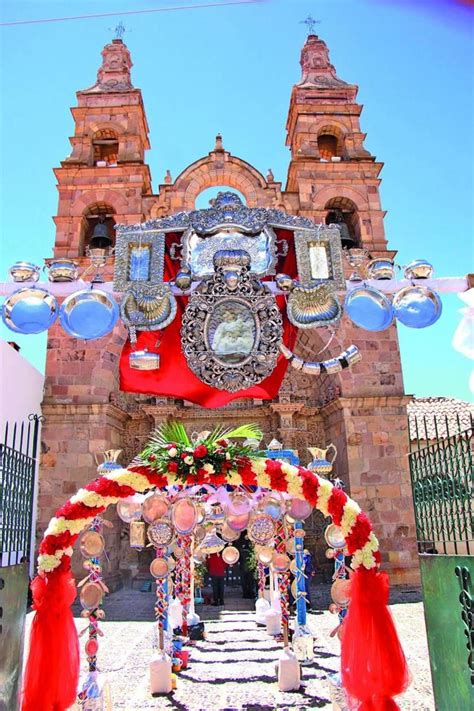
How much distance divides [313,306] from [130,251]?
1.81m

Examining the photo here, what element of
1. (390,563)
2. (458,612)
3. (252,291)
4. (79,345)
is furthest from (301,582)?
(79,345)

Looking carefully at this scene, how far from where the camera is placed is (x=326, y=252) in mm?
5109

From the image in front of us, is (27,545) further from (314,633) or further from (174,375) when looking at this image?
(314,633)

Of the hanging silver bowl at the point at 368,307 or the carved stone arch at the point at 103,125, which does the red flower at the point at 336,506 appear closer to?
the hanging silver bowl at the point at 368,307

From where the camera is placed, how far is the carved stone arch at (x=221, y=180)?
15570mm

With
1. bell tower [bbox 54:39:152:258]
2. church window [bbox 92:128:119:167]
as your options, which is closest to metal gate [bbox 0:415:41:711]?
bell tower [bbox 54:39:152:258]

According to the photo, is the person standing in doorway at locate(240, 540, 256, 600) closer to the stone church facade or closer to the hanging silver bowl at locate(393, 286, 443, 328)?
the stone church facade

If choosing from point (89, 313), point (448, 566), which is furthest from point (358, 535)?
point (89, 313)

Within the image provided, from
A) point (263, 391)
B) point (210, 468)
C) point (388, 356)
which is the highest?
point (388, 356)

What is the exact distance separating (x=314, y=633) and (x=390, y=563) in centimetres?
405

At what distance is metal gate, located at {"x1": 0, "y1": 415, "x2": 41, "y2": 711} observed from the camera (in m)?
4.20

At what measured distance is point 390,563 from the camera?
12.5 metres

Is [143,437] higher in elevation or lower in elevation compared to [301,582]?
higher

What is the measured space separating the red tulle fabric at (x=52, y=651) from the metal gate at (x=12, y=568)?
6.1 inches
